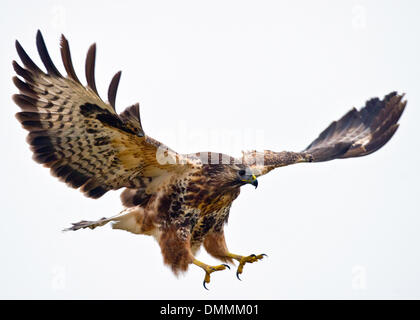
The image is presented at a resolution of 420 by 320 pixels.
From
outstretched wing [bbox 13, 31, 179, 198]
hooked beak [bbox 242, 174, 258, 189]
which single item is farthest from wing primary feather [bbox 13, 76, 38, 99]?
hooked beak [bbox 242, 174, 258, 189]

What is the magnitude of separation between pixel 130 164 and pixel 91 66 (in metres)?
1.49

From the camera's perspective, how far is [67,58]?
669 centimetres

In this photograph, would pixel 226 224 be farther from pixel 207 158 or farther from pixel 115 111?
pixel 115 111

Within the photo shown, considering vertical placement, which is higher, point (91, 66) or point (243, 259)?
point (91, 66)

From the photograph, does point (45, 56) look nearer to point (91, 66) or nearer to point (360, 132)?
point (91, 66)

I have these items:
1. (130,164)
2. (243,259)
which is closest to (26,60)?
(130,164)

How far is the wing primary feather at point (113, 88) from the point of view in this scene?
6.71 m

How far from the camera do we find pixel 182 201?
7.74 meters

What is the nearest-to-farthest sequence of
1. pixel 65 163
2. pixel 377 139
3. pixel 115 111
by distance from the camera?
pixel 115 111, pixel 65 163, pixel 377 139

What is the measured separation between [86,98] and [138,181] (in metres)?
1.43

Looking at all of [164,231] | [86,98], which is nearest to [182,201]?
[164,231]

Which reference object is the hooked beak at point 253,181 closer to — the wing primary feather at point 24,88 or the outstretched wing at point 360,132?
the outstretched wing at point 360,132

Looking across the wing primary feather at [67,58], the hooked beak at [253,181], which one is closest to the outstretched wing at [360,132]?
the hooked beak at [253,181]

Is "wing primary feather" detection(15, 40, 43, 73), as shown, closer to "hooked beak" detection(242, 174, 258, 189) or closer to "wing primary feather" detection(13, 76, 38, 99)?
"wing primary feather" detection(13, 76, 38, 99)
